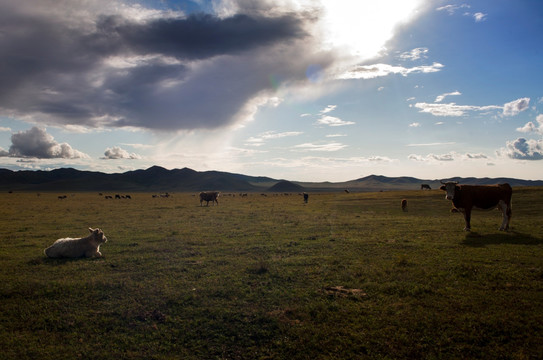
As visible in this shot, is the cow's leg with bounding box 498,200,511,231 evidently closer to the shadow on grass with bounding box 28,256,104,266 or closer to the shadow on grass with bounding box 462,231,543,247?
the shadow on grass with bounding box 462,231,543,247

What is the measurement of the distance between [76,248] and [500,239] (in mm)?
20314

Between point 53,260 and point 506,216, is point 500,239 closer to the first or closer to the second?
point 506,216

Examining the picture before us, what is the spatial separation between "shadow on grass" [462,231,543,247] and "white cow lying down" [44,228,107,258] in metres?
17.3

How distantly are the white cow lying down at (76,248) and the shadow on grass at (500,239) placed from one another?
56.7ft

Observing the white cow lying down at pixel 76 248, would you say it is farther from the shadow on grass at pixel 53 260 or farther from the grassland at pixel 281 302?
the grassland at pixel 281 302

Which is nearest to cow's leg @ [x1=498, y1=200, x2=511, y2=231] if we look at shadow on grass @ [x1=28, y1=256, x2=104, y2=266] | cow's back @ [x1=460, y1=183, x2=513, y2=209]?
cow's back @ [x1=460, y1=183, x2=513, y2=209]

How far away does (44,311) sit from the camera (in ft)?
26.5

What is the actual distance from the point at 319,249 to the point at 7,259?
1374cm

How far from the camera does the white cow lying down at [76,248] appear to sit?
13.6 metres

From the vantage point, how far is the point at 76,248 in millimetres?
13812

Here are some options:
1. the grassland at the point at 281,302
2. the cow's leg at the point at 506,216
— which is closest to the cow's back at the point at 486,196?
the cow's leg at the point at 506,216

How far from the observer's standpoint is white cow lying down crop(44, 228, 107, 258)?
13.6 m

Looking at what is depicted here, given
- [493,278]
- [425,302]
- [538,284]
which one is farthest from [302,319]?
[538,284]

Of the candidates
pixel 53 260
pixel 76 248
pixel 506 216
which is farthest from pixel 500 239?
pixel 53 260
